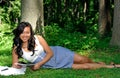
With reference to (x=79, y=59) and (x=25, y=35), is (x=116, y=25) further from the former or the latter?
(x=25, y=35)

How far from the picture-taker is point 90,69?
28.3ft

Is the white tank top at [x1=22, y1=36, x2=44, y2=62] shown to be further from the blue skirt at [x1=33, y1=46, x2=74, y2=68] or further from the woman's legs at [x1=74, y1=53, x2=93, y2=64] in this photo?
the woman's legs at [x1=74, y1=53, x2=93, y2=64]

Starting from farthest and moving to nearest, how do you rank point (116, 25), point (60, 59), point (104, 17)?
point (104, 17)
point (116, 25)
point (60, 59)

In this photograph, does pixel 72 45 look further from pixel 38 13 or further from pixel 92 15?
pixel 92 15

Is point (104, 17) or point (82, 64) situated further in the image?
point (104, 17)

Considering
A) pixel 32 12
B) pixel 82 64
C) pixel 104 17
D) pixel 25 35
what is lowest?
pixel 82 64

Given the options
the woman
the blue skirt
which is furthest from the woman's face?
the blue skirt

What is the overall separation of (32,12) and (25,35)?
5680 millimetres

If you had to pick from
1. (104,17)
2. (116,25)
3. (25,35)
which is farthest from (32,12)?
(104,17)

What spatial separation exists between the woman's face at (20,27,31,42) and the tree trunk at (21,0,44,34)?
18.1 feet

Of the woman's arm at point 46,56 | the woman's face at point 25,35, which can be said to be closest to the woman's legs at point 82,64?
the woman's arm at point 46,56

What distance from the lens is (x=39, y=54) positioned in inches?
332

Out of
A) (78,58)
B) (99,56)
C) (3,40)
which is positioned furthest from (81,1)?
(78,58)

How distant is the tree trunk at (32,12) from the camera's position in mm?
13594
